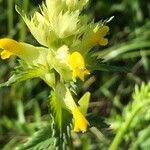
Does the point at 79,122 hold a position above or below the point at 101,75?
below

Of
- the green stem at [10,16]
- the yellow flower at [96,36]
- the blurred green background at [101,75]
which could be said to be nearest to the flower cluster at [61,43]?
the yellow flower at [96,36]

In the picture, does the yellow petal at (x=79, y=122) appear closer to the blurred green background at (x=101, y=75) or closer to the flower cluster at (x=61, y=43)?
the flower cluster at (x=61, y=43)

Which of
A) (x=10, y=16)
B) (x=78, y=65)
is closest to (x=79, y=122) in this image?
(x=78, y=65)

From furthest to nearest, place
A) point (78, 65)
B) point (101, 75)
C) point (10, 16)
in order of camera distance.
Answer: point (101, 75)
point (10, 16)
point (78, 65)

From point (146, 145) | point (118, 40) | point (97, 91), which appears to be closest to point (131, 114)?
point (146, 145)

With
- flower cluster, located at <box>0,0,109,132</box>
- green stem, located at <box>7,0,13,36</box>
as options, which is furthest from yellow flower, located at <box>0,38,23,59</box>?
green stem, located at <box>7,0,13,36</box>

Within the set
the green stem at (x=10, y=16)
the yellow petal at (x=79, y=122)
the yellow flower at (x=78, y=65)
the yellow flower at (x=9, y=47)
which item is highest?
the green stem at (x=10, y=16)

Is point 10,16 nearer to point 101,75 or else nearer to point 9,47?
point 101,75
